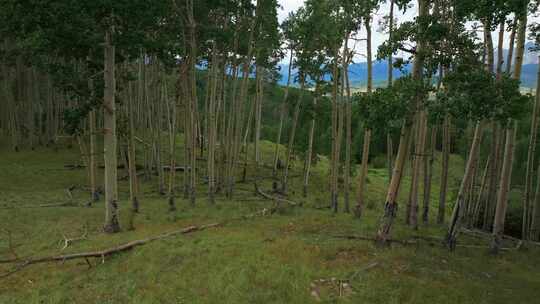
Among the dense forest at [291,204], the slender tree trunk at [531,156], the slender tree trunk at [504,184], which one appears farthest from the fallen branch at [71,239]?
the slender tree trunk at [531,156]

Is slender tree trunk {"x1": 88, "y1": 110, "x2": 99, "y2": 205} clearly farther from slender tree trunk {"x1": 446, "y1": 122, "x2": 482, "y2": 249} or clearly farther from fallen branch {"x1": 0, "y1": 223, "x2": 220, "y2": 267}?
slender tree trunk {"x1": 446, "y1": 122, "x2": 482, "y2": 249}

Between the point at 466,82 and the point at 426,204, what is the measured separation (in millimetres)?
9020

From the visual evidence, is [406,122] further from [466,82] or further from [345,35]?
[345,35]

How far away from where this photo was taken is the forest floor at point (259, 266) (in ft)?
27.1

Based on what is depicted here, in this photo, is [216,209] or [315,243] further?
[216,209]

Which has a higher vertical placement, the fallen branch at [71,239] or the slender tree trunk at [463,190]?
the slender tree trunk at [463,190]

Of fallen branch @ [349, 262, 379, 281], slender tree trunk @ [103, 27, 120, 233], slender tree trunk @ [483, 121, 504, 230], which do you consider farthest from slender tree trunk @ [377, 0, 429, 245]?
slender tree trunk @ [103, 27, 120, 233]

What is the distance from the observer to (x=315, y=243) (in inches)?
434

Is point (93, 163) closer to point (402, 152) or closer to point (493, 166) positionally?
point (402, 152)

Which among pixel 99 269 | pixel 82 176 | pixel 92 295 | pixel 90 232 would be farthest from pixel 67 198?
pixel 92 295

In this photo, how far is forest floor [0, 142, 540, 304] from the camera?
8258 millimetres

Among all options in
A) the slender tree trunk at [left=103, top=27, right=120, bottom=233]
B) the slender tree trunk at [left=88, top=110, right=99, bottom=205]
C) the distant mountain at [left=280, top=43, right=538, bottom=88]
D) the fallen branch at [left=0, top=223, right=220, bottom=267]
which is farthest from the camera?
the slender tree trunk at [left=88, top=110, right=99, bottom=205]

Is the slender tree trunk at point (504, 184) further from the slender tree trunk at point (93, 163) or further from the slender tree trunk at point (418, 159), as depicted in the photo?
the slender tree trunk at point (93, 163)

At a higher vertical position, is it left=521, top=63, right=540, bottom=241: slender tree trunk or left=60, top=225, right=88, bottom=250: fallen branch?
left=521, top=63, right=540, bottom=241: slender tree trunk
